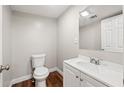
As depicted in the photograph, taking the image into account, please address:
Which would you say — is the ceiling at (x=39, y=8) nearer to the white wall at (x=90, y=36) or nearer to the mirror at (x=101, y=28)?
the mirror at (x=101, y=28)

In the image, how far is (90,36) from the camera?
1.40 m

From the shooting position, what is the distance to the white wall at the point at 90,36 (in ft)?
4.05

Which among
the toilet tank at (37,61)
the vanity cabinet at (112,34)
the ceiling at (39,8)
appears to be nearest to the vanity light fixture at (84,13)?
the vanity cabinet at (112,34)

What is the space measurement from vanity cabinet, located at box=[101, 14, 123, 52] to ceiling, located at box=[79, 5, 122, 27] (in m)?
0.08

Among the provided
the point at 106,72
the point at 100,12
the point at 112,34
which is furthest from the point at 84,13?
the point at 106,72

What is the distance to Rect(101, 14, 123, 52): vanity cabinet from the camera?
0.93 metres

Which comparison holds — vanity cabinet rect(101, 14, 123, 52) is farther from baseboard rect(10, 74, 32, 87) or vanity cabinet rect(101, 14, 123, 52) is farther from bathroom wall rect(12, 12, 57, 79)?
baseboard rect(10, 74, 32, 87)

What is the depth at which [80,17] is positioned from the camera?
5.06ft

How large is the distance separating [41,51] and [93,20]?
1862 millimetres

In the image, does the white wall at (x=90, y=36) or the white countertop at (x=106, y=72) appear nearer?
the white countertop at (x=106, y=72)

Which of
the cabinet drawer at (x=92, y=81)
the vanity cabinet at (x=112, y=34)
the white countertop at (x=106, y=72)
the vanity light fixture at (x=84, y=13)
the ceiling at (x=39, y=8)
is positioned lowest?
the cabinet drawer at (x=92, y=81)

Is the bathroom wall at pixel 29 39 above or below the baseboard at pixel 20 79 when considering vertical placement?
above
